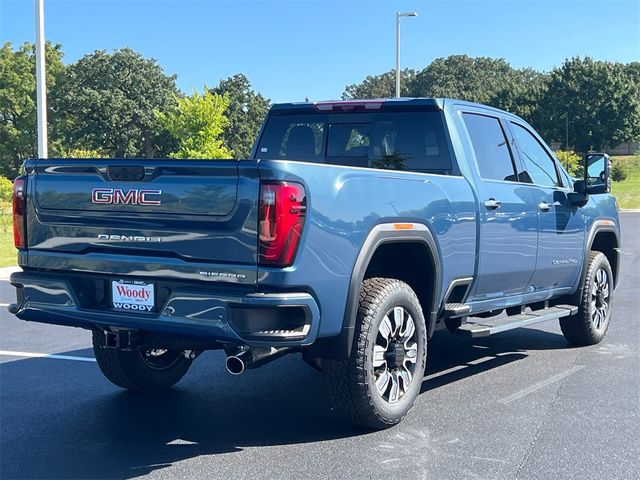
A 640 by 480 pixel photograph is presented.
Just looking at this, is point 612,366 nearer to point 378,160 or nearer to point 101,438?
point 378,160

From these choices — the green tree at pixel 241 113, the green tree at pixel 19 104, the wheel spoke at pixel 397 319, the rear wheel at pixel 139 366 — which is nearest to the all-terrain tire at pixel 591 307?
the wheel spoke at pixel 397 319

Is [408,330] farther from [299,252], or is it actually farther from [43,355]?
[43,355]

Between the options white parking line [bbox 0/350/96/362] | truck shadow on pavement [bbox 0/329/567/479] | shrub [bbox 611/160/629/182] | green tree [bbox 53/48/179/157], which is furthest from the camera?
green tree [bbox 53/48/179/157]

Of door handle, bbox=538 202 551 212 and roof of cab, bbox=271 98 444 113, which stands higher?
roof of cab, bbox=271 98 444 113

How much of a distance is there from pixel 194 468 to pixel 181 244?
1204 millimetres

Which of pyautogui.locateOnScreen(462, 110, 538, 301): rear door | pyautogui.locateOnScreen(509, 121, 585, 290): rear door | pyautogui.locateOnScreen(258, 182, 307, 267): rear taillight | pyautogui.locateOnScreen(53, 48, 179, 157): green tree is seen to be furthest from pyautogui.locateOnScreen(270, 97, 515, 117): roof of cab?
pyautogui.locateOnScreen(53, 48, 179, 157): green tree

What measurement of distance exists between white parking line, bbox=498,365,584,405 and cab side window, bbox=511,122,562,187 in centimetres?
159

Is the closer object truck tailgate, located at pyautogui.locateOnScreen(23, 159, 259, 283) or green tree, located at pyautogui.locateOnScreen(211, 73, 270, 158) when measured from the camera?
truck tailgate, located at pyautogui.locateOnScreen(23, 159, 259, 283)

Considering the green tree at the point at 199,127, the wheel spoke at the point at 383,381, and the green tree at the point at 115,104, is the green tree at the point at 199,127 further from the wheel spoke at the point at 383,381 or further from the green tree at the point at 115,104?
the wheel spoke at the point at 383,381

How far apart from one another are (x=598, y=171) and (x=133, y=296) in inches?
180

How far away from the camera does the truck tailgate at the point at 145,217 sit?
388 cm

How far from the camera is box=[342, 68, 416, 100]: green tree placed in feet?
330

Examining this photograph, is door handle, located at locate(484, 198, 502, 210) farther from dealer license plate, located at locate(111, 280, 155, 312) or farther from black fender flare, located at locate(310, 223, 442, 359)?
dealer license plate, located at locate(111, 280, 155, 312)

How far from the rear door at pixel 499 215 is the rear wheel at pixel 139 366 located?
234 centimetres
